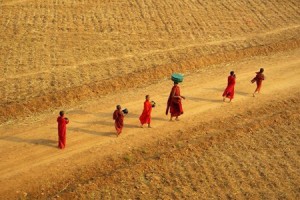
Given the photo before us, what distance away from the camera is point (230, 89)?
17.4 meters

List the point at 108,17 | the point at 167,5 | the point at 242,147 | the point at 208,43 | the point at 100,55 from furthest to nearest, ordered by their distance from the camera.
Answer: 1. the point at 167,5
2. the point at 108,17
3. the point at 208,43
4. the point at 100,55
5. the point at 242,147

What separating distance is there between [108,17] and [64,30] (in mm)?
3566

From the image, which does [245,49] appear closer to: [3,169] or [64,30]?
[64,30]

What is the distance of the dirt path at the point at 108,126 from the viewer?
13.2 metres

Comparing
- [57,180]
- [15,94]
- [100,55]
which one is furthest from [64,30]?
[57,180]

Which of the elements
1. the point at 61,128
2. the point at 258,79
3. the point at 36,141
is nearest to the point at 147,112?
the point at 61,128

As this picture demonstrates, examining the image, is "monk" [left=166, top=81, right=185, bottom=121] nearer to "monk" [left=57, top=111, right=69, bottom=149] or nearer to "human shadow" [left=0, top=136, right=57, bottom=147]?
"monk" [left=57, top=111, right=69, bottom=149]

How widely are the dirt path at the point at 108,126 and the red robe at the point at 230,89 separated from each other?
0.42 m

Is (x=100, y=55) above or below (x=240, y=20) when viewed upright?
below

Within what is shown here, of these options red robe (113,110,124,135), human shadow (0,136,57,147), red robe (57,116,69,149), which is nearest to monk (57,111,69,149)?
red robe (57,116,69,149)

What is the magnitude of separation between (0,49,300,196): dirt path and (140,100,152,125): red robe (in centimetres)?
40

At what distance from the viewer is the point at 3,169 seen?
43.0 feet

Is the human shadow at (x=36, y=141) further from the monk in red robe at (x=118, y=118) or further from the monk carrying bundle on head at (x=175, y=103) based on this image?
the monk carrying bundle on head at (x=175, y=103)

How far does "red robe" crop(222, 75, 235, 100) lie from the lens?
17281 millimetres
